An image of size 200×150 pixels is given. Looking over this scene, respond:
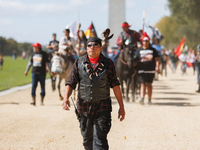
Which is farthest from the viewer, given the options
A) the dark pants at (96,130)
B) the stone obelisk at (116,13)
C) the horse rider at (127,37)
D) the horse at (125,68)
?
the stone obelisk at (116,13)

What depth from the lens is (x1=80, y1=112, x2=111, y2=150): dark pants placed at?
4.85 meters

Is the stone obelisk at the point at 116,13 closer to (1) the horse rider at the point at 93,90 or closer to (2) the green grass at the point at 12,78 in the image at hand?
(2) the green grass at the point at 12,78

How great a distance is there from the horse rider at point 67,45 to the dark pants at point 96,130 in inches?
319

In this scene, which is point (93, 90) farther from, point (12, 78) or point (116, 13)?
point (116, 13)

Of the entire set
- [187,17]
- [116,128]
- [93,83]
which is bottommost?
[116,128]

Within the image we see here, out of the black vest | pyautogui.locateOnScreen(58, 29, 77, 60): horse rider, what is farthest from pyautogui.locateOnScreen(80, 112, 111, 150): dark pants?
pyautogui.locateOnScreen(58, 29, 77, 60): horse rider

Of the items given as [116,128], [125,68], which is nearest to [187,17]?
[125,68]

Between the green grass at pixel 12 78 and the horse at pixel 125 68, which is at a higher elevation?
the horse at pixel 125 68

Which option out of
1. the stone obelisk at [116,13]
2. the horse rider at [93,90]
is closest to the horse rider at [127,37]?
the horse rider at [93,90]

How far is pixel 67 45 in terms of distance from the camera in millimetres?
13617

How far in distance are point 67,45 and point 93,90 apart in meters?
8.79

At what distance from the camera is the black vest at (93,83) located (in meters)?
4.97

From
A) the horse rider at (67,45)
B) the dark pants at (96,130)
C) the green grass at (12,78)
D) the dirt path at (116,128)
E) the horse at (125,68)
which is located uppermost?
the horse rider at (67,45)

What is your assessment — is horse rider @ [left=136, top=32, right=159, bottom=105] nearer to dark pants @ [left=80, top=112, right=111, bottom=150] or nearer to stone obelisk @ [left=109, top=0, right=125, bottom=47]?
dark pants @ [left=80, top=112, right=111, bottom=150]
